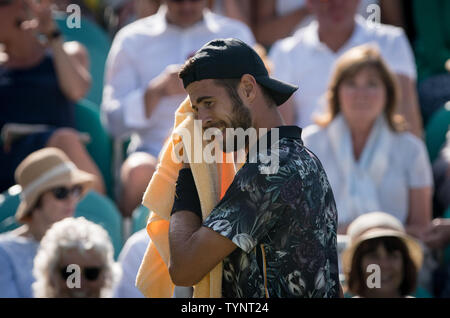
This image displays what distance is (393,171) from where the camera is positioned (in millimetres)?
4492

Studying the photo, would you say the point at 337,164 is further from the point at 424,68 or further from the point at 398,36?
the point at 424,68

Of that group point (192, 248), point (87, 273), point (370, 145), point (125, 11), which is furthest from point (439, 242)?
point (125, 11)

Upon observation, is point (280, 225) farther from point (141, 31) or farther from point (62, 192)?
point (141, 31)

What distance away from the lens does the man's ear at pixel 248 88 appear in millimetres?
2143

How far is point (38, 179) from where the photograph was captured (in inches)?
155

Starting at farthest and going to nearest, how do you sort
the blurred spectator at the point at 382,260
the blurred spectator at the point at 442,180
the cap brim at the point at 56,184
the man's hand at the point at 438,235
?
1. the blurred spectator at the point at 442,180
2. the man's hand at the point at 438,235
3. the cap brim at the point at 56,184
4. the blurred spectator at the point at 382,260

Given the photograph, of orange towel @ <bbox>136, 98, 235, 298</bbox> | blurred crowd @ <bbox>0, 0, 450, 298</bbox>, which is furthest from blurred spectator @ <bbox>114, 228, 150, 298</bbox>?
orange towel @ <bbox>136, 98, 235, 298</bbox>

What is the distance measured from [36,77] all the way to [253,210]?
9.88 feet

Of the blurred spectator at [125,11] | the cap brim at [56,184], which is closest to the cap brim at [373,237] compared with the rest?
the cap brim at [56,184]

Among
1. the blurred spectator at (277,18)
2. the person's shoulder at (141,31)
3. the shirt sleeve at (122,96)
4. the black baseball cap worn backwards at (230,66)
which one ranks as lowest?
the black baseball cap worn backwards at (230,66)

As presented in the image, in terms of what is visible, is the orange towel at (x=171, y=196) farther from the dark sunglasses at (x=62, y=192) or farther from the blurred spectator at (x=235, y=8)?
the blurred spectator at (x=235, y=8)

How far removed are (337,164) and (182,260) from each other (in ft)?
8.27

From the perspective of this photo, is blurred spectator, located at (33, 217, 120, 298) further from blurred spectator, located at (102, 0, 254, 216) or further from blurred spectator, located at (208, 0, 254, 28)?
blurred spectator, located at (208, 0, 254, 28)

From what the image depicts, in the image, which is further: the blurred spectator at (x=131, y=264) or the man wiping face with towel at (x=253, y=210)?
the blurred spectator at (x=131, y=264)
